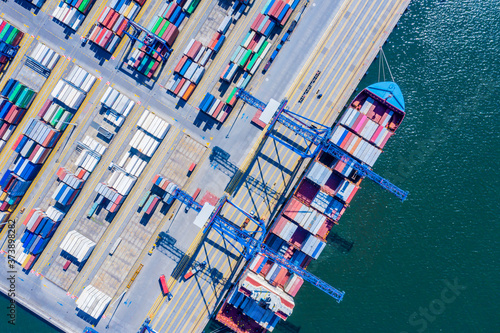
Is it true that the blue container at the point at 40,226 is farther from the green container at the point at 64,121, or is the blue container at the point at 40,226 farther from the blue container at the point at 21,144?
the green container at the point at 64,121

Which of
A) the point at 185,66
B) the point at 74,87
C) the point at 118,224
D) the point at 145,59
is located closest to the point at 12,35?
the point at 74,87

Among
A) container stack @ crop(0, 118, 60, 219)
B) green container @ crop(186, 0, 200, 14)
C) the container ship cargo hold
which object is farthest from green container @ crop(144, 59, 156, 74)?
the container ship cargo hold

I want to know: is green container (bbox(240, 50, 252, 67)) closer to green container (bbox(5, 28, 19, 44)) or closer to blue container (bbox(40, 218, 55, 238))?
green container (bbox(5, 28, 19, 44))

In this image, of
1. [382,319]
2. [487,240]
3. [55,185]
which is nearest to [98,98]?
[55,185]

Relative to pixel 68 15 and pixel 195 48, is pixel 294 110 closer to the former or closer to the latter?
pixel 195 48

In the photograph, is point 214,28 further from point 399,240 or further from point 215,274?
point 399,240

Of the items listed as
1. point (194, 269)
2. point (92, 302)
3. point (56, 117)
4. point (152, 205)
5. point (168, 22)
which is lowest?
point (92, 302)

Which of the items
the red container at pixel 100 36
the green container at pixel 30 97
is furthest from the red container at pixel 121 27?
the green container at pixel 30 97
